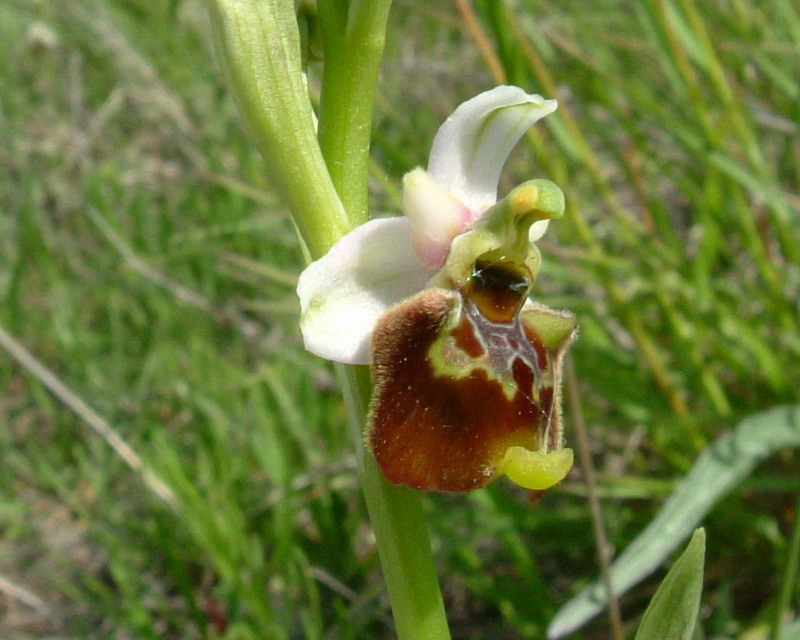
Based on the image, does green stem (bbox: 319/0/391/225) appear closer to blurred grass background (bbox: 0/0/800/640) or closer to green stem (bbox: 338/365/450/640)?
green stem (bbox: 338/365/450/640)

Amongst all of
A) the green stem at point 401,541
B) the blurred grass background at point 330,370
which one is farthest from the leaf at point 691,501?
the green stem at point 401,541

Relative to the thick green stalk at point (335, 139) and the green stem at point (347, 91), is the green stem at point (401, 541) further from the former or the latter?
the green stem at point (347, 91)

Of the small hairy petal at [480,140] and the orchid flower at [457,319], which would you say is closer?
the orchid flower at [457,319]

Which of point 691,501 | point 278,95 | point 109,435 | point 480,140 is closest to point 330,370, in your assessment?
point 109,435

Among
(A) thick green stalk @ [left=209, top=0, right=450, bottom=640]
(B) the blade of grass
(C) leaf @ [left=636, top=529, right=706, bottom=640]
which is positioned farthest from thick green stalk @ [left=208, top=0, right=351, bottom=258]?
(B) the blade of grass

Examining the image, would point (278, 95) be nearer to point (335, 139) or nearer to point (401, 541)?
point (335, 139)

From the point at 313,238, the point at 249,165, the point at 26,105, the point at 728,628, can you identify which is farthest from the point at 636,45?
the point at 26,105
